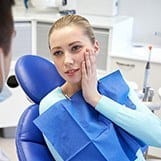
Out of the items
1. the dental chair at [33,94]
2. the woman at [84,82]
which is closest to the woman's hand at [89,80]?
the woman at [84,82]

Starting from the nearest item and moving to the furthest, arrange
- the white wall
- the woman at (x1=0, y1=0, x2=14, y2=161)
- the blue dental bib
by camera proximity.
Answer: the woman at (x1=0, y1=0, x2=14, y2=161) < the blue dental bib < the white wall

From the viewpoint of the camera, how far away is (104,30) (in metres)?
2.17

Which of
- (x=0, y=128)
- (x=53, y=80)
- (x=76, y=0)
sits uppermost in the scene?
(x=76, y=0)

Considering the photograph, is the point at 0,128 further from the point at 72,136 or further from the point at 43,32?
the point at 72,136

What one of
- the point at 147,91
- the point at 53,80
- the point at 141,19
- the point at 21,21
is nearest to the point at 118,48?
the point at 141,19

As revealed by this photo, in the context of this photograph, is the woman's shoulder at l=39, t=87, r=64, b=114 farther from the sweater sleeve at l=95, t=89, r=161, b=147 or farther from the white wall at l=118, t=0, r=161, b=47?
the white wall at l=118, t=0, r=161, b=47

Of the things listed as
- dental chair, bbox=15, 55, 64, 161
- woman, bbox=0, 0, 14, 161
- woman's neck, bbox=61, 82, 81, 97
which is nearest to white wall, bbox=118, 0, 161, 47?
dental chair, bbox=15, 55, 64, 161

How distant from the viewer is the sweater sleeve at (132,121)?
41.6 inches

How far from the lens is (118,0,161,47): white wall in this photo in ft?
8.21

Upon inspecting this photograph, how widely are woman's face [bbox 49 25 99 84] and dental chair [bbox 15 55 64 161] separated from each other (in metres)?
0.15

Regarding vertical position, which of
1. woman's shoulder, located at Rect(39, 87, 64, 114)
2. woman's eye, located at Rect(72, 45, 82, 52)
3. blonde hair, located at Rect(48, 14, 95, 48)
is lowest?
woman's shoulder, located at Rect(39, 87, 64, 114)

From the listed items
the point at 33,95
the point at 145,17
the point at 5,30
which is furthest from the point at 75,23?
the point at 145,17

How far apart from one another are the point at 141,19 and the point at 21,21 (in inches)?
37.1

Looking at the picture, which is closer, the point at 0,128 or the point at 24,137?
the point at 24,137
